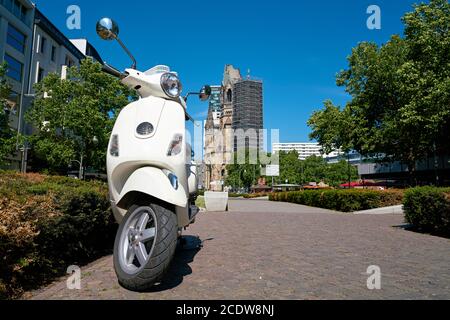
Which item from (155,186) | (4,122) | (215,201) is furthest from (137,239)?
(4,122)

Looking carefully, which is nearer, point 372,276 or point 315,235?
point 372,276

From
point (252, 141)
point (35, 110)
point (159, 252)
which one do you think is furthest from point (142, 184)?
point (252, 141)

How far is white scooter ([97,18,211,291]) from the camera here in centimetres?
301

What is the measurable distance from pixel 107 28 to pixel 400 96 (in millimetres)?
26784

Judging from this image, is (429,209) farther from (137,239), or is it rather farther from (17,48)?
(17,48)

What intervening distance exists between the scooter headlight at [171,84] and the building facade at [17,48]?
91.4 feet

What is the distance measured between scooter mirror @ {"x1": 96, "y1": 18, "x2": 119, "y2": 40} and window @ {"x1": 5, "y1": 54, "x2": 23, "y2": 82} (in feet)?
94.7

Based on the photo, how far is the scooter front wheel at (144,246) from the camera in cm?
291

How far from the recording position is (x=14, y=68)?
2848cm

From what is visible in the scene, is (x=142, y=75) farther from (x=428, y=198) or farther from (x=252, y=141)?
(x=252, y=141)

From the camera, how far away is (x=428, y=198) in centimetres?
822

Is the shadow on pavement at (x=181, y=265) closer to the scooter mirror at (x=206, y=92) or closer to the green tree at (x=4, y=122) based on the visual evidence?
the scooter mirror at (x=206, y=92)

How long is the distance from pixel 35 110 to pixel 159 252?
92.3 feet
